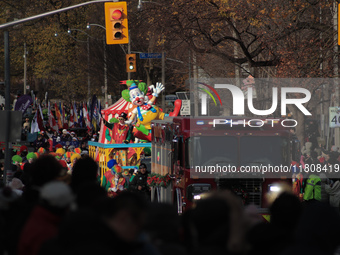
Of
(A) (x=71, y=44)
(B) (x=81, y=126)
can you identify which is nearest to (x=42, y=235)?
(B) (x=81, y=126)

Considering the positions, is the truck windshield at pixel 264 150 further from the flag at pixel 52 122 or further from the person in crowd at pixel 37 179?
the flag at pixel 52 122

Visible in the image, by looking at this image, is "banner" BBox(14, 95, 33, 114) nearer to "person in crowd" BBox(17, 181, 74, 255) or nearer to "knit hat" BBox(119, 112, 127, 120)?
"knit hat" BBox(119, 112, 127, 120)

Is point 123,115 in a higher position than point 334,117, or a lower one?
higher

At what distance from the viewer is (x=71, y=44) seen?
248ft

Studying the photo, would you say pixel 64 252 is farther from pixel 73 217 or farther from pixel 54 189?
pixel 54 189

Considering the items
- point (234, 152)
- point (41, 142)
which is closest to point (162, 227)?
point (234, 152)

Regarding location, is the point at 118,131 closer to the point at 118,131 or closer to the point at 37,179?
the point at 118,131

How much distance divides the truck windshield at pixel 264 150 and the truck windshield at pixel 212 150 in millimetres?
213

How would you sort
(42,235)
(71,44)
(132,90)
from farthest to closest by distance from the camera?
1. (71,44)
2. (132,90)
3. (42,235)

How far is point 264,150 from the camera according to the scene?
1658 centimetres

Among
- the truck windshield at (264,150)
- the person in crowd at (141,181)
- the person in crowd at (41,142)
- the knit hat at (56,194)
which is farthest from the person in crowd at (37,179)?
the person in crowd at (41,142)

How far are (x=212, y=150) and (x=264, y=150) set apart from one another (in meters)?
1.11

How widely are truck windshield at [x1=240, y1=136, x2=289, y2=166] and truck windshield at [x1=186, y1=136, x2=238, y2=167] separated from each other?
21cm

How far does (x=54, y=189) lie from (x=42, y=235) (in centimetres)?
40
